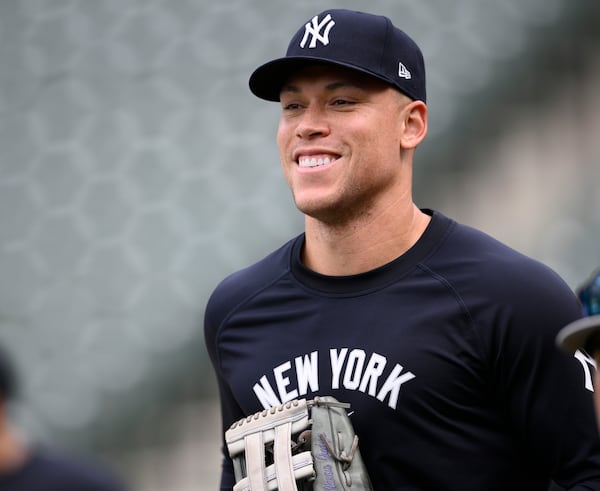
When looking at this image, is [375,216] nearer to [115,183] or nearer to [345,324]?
[345,324]

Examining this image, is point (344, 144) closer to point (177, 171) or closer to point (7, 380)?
point (7, 380)

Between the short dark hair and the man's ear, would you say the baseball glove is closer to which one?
the man's ear

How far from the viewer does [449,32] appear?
17.6 ft

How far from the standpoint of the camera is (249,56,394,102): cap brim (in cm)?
279

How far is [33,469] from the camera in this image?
1919mm

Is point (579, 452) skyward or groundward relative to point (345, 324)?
groundward

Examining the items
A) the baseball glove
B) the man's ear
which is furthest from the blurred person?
the man's ear

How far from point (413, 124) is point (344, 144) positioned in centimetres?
21

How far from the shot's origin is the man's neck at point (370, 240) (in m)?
2.85

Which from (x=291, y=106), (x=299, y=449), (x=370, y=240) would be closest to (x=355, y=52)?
(x=291, y=106)

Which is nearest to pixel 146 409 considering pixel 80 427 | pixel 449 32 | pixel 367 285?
pixel 80 427

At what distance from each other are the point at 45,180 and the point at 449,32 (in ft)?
6.26

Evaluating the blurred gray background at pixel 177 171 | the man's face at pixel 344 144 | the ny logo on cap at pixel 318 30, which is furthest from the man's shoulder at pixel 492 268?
the blurred gray background at pixel 177 171

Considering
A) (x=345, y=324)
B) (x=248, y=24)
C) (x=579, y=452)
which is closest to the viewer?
(x=579, y=452)
